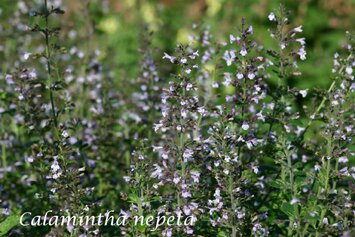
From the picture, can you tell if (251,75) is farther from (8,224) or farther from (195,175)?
(8,224)

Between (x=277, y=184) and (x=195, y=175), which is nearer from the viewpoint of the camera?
(x=195, y=175)

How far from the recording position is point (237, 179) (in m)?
3.99

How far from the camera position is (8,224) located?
4160 millimetres

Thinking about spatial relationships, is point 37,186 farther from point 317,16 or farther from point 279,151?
point 317,16

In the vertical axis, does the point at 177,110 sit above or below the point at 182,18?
below

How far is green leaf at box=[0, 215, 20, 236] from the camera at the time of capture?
13.5ft

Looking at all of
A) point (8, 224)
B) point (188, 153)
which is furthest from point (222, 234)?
point (8, 224)

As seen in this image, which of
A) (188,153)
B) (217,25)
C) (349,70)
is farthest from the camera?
(217,25)

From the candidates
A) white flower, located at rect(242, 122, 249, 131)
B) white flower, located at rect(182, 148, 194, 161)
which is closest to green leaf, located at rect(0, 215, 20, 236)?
white flower, located at rect(182, 148, 194, 161)

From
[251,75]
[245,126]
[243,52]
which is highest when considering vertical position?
[243,52]

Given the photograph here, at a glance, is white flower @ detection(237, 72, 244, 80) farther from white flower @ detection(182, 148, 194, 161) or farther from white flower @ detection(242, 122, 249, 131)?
white flower @ detection(182, 148, 194, 161)

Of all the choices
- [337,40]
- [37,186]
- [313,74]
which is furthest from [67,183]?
[337,40]

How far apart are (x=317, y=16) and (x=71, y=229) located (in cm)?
819

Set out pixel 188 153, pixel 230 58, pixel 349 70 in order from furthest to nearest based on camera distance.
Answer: pixel 349 70
pixel 230 58
pixel 188 153
